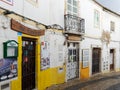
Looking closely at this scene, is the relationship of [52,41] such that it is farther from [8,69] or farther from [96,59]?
[96,59]

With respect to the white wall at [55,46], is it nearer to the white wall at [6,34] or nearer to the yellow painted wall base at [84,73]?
the yellow painted wall base at [84,73]

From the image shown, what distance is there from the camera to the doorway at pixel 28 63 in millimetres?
11156

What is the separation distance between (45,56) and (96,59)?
8.70 meters

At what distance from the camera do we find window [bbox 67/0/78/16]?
1604 cm

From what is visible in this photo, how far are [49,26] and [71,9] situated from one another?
340 cm

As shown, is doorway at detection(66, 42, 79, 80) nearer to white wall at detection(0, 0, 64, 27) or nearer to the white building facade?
the white building facade

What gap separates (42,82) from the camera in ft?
41.5

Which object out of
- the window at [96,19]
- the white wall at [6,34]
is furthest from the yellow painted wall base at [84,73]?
the white wall at [6,34]

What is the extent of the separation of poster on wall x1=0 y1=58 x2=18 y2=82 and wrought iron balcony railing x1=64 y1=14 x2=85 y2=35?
19.9 ft

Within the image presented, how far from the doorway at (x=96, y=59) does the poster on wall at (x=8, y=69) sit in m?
11.1

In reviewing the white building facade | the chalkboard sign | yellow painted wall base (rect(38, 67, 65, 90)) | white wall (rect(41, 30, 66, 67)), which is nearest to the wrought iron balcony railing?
the white building facade

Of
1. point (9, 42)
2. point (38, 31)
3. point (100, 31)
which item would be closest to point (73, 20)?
point (38, 31)

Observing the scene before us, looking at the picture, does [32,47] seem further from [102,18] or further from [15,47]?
[102,18]

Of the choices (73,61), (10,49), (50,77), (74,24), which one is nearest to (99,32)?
(73,61)
